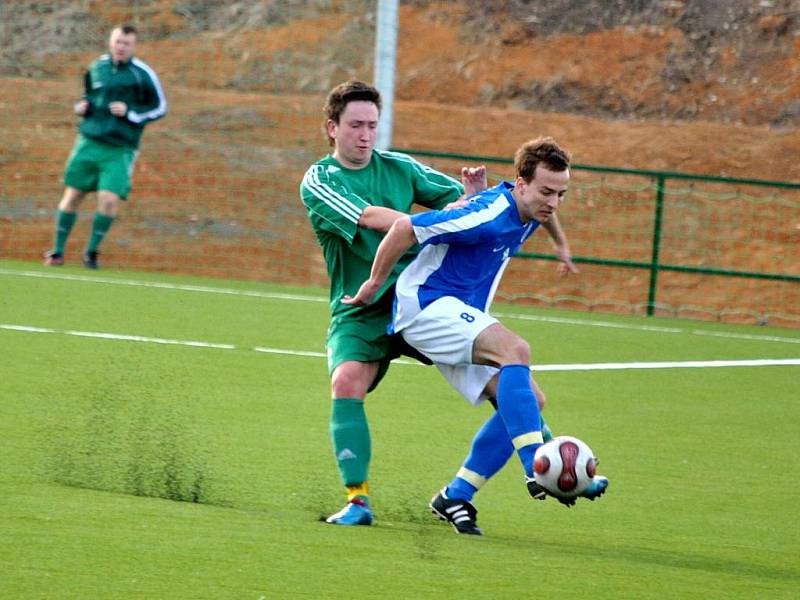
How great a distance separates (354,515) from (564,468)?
91cm

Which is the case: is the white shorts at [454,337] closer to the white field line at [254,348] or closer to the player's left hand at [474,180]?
the player's left hand at [474,180]

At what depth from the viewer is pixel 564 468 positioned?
526 centimetres

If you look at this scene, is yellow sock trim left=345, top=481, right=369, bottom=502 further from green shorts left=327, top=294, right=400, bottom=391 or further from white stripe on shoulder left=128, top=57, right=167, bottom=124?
white stripe on shoulder left=128, top=57, right=167, bottom=124

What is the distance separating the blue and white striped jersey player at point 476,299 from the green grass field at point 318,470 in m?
0.33

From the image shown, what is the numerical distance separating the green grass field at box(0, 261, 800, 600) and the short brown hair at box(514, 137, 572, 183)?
140cm

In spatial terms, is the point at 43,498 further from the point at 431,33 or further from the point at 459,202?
the point at 431,33

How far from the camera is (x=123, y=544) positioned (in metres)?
5.05

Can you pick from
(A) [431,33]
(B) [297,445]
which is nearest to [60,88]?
(A) [431,33]

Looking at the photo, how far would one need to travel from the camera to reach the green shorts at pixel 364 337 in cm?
605

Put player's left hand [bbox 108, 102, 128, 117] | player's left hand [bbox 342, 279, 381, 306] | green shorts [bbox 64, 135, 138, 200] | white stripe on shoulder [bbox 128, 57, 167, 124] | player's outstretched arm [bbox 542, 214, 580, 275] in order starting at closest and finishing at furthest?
player's left hand [bbox 342, 279, 381, 306]
player's outstretched arm [bbox 542, 214, 580, 275]
player's left hand [bbox 108, 102, 128, 117]
white stripe on shoulder [bbox 128, 57, 167, 124]
green shorts [bbox 64, 135, 138, 200]

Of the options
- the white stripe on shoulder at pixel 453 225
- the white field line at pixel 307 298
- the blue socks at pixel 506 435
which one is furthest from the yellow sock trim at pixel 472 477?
the white field line at pixel 307 298

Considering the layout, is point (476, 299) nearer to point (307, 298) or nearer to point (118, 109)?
point (307, 298)

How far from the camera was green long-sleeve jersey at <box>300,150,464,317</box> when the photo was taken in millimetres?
6023

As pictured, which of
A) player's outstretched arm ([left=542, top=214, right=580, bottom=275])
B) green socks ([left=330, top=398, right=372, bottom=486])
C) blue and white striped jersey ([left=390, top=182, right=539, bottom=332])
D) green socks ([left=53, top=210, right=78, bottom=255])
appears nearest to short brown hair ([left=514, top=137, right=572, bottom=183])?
blue and white striped jersey ([left=390, top=182, right=539, bottom=332])
